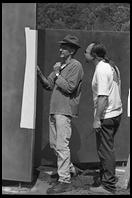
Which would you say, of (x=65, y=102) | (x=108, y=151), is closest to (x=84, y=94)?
(x=65, y=102)

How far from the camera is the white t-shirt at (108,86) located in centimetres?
414

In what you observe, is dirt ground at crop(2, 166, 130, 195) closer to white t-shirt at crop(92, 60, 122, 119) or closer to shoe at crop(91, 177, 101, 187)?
shoe at crop(91, 177, 101, 187)

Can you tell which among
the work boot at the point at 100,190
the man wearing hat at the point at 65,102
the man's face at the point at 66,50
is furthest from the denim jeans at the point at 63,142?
the man's face at the point at 66,50

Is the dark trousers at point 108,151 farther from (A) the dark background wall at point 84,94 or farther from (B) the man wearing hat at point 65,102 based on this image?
(A) the dark background wall at point 84,94

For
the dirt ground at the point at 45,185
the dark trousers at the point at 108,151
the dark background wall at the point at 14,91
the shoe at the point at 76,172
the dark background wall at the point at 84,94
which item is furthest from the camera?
the dark background wall at the point at 84,94

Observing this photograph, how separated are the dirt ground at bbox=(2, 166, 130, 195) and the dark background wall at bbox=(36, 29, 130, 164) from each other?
29 centimetres

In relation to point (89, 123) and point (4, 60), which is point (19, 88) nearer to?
point (4, 60)

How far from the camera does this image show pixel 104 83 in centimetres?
413

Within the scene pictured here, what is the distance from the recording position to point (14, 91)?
424cm

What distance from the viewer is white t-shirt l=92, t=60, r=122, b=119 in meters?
4.14

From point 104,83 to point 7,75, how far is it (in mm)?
1097

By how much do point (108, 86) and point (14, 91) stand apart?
1.06 metres

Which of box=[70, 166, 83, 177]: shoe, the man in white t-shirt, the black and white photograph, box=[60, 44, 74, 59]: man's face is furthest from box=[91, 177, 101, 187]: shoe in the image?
box=[60, 44, 74, 59]: man's face

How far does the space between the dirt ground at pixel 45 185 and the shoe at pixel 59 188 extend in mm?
55
